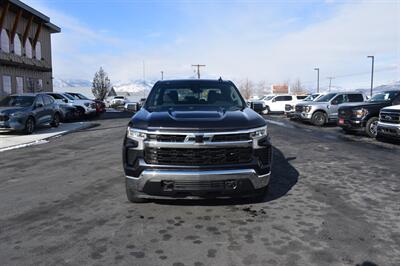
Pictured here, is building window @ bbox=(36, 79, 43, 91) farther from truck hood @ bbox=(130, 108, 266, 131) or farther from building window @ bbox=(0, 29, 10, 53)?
truck hood @ bbox=(130, 108, 266, 131)

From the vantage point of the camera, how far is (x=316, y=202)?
17.1 ft

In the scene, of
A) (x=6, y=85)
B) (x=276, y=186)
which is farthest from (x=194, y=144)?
(x=6, y=85)

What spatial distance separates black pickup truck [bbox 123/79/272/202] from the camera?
14.1 ft

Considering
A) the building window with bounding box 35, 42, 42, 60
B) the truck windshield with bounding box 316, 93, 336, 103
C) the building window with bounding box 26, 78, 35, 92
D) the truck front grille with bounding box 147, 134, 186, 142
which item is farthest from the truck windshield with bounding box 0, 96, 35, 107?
the building window with bounding box 35, 42, 42, 60

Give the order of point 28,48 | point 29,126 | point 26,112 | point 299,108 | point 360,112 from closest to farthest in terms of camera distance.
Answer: point 360,112 < point 26,112 < point 29,126 < point 299,108 < point 28,48

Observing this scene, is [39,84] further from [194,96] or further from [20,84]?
[194,96]

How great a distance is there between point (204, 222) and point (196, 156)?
0.79 m

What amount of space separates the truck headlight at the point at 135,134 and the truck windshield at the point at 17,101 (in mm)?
11991

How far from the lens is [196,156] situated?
14.3 feet

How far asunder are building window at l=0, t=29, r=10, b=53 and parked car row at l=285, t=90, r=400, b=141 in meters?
20.3

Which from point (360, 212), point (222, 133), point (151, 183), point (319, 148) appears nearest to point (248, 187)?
point (222, 133)

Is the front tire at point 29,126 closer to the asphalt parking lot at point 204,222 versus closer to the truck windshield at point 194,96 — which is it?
the asphalt parking lot at point 204,222

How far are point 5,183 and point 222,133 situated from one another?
4380 millimetres

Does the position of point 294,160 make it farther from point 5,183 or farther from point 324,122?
point 324,122
